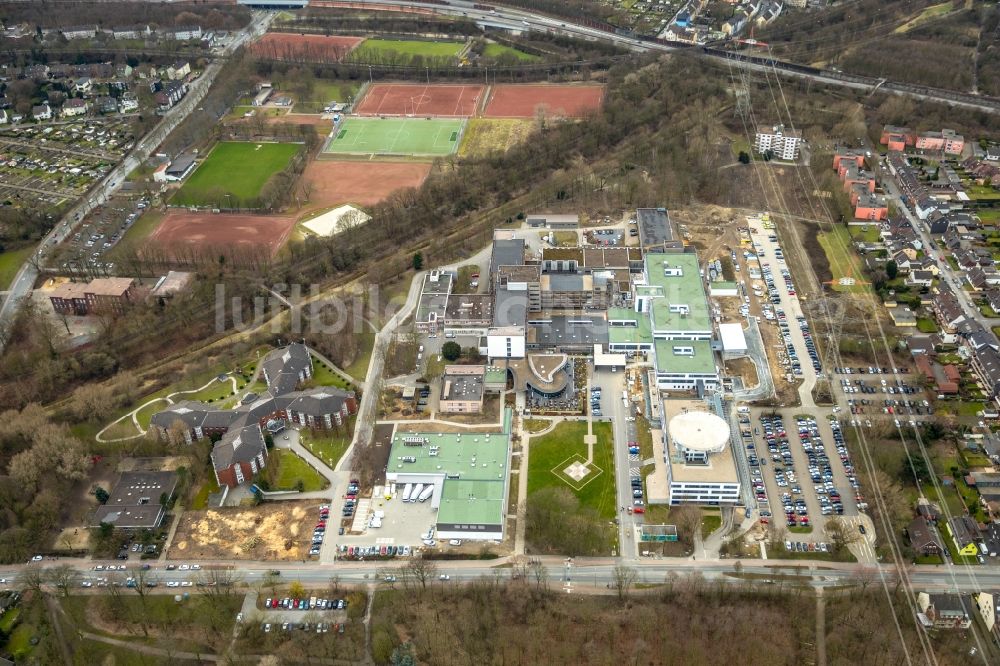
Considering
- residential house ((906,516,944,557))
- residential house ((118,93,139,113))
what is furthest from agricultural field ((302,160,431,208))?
residential house ((906,516,944,557))

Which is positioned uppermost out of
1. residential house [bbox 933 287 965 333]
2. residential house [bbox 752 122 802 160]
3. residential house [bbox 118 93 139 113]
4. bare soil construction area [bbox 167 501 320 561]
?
residential house [bbox 118 93 139 113]

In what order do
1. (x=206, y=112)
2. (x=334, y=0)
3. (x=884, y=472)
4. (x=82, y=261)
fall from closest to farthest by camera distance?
(x=884, y=472), (x=82, y=261), (x=206, y=112), (x=334, y=0)

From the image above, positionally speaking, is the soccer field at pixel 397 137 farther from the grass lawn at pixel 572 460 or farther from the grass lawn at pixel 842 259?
the grass lawn at pixel 572 460

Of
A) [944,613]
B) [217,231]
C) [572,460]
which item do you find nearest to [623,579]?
[572,460]

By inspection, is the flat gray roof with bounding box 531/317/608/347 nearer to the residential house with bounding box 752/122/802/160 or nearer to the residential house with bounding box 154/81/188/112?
the residential house with bounding box 752/122/802/160

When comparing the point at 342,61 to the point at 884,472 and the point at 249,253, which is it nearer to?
the point at 249,253

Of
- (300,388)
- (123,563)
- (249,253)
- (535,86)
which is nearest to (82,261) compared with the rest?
(249,253)
